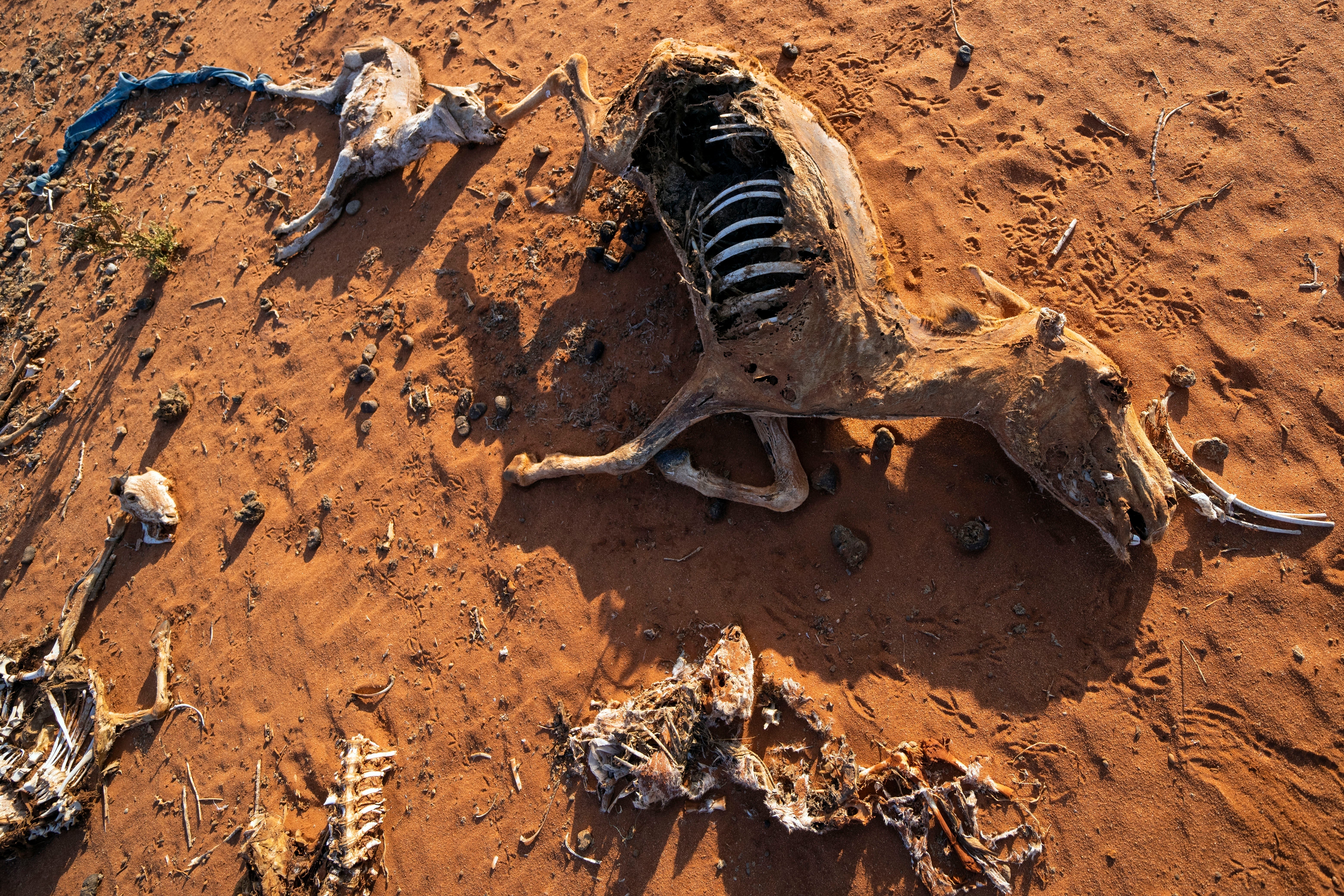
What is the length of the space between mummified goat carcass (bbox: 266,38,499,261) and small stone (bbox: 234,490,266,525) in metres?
2.00

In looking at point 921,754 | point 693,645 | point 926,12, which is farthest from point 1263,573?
point 926,12

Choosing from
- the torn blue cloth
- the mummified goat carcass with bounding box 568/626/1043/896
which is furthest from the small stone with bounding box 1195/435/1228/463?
the torn blue cloth

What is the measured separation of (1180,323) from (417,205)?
5.22 metres

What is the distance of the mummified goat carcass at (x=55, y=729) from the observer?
404 centimetres

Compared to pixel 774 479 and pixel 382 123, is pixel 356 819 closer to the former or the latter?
pixel 774 479

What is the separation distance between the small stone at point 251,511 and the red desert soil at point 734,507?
0.06 m

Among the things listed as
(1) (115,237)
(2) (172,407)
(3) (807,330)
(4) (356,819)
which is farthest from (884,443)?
(1) (115,237)

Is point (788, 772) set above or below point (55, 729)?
below

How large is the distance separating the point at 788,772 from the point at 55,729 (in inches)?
185

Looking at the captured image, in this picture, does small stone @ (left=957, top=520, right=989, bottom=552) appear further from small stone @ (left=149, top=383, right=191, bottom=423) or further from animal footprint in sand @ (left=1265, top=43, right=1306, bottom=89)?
small stone @ (left=149, top=383, right=191, bottom=423)

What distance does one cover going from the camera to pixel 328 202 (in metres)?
5.11

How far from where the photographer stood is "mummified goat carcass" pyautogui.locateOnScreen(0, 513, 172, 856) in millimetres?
4035

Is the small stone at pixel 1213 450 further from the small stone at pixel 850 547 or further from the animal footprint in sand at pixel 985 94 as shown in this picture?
the animal footprint in sand at pixel 985 94

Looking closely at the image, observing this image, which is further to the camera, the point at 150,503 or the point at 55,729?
the point at 150,503
